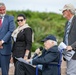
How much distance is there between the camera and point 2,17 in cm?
786

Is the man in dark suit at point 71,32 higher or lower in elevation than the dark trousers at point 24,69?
higher

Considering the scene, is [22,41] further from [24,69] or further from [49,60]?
[49,60]

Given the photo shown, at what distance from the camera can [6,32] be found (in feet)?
25.8

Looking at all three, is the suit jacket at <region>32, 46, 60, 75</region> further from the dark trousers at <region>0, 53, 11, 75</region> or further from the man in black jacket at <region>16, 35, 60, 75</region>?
the dark trousers at <region>0, 53, 11, 75</region>

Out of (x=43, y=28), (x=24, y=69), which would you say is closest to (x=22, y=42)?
(x=24, y=69)

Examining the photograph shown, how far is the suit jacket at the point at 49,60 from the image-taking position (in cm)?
670

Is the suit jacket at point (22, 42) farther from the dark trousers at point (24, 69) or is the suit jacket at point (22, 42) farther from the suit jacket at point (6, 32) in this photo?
the dark trousers at point (24, 69)

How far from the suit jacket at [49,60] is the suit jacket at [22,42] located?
2.38 ft

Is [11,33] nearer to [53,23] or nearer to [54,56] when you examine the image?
[54,56]

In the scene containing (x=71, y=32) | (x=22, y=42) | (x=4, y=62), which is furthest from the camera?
(x=4, y=62)

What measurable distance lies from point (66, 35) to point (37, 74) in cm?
86

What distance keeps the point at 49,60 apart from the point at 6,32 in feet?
4.97

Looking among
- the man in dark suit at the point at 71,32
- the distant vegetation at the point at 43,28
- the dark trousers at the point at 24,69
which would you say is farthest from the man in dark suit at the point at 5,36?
the distant vegetation at the point at 43,28

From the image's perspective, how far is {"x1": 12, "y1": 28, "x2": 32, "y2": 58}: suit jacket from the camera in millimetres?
7516
